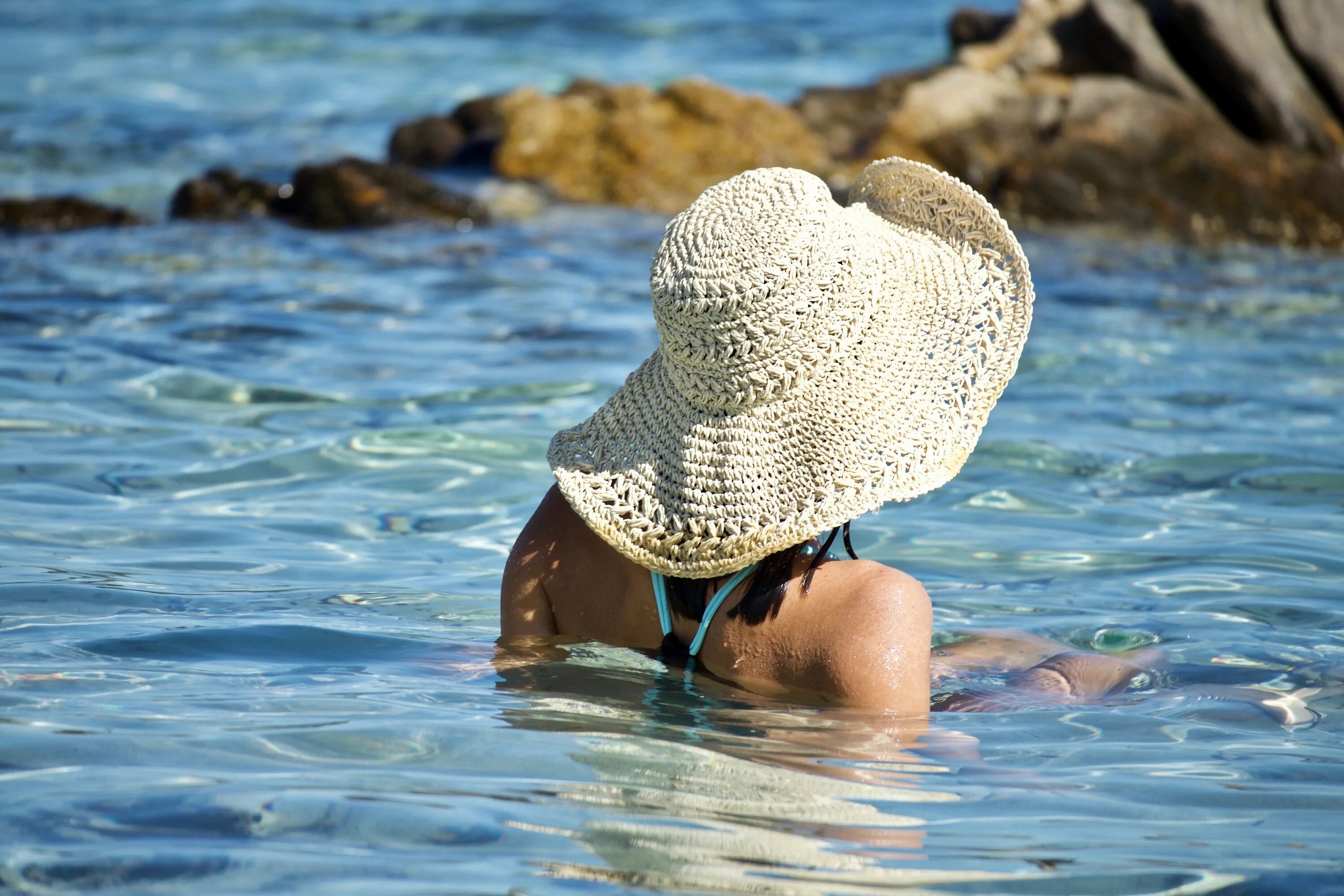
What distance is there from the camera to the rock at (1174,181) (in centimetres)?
1053

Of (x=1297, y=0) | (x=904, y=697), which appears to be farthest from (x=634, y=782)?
(x=1297, y=0)

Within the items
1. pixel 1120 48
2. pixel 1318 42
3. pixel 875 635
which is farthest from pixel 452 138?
pixel 875 635

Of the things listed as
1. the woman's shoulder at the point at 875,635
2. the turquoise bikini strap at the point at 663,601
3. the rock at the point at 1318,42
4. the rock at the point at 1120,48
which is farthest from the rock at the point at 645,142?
the woman's shoulder at the point at 875,635

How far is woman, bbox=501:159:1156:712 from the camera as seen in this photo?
2654 millimetres

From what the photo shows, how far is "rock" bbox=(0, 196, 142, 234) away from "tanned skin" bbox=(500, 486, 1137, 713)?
7.84 m

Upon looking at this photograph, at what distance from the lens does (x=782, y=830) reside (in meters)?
2.27

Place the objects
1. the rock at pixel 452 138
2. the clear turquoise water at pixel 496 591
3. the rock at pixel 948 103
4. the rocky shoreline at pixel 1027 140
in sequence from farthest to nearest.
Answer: the rock at pixel 452 138 → the rock at pixel 948 103 → the rocky shoreline at pixel 1027 140 → the clear turquoise water at pixel 496 591

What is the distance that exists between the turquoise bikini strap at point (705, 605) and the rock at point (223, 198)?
8.19 meters

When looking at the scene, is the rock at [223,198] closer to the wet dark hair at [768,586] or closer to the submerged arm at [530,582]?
the submerged arm at [530,582]

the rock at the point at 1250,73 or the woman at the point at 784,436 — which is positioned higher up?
the rock at the point at 1250,73

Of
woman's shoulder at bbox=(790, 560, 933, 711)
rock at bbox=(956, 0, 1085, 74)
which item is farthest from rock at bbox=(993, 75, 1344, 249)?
woman's shoulder at bbox=(790, 560, 933, 711)

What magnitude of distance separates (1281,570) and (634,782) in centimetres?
271

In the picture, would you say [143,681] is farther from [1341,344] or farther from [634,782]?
[1341,344]

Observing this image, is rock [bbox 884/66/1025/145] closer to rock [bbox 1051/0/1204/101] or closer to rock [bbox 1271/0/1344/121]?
rock [bbox 1051/0/1204/101]
